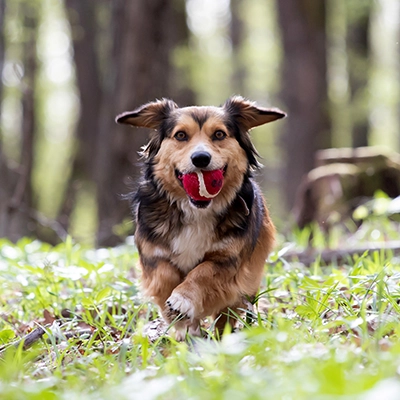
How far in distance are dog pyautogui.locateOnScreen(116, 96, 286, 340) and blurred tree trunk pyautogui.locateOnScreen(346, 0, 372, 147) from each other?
35.9ft

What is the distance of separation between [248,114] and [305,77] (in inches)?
332

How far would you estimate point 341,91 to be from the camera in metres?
19.4

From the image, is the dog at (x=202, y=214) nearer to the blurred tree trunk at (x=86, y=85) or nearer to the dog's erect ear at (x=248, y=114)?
the dog's erect ear at (x=248, y=114)

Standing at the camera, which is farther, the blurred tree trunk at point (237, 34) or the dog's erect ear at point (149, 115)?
the blurred tree trunk at point (237, 34)

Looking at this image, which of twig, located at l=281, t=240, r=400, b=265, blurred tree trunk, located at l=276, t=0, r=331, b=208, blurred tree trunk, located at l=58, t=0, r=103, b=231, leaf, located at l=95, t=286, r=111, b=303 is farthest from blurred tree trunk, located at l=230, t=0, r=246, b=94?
leaf, located at l=95, t=286, r=111, b=303

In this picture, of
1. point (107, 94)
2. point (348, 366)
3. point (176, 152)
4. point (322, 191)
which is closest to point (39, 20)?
point (107, 94)

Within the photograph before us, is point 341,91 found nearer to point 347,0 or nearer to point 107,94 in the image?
point 347,0

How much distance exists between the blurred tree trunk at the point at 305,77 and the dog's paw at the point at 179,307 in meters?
9.22

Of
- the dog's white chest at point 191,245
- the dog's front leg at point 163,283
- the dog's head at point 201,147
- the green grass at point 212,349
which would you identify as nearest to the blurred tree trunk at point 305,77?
the green grass at point 212,349

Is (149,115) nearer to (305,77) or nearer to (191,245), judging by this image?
(191,245)

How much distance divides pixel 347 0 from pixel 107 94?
24.1ft

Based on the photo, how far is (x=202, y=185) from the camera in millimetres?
3764

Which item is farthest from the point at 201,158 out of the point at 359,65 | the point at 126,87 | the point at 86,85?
the point at 359,65

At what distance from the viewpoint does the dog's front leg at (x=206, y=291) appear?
3535 mm
